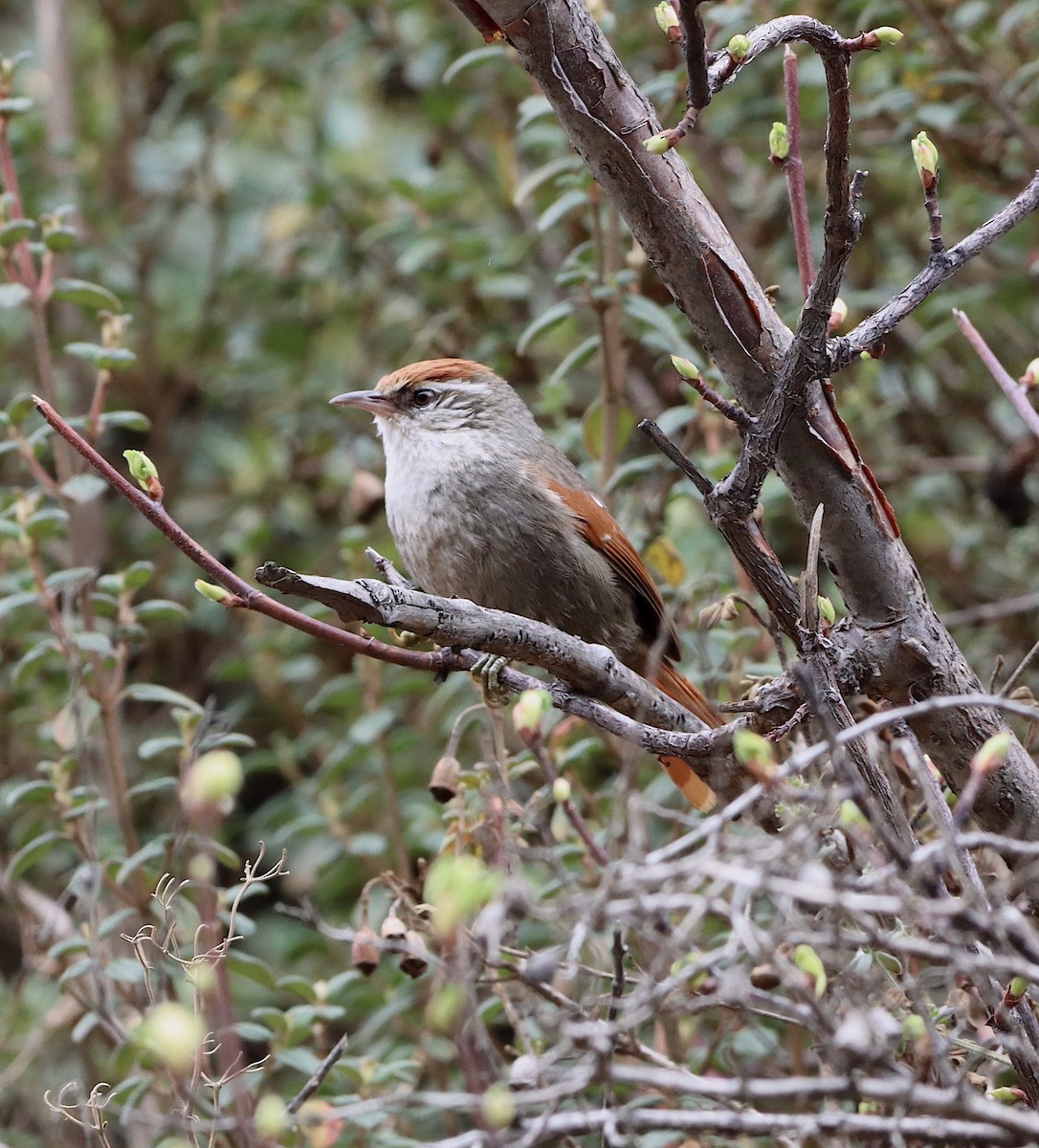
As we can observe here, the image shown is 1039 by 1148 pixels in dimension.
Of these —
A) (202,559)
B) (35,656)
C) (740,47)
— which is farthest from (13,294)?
(740,47)

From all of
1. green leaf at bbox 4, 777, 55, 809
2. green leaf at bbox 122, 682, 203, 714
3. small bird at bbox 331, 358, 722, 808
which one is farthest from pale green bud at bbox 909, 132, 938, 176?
green leaf at bbox 4, 777, 55, 809

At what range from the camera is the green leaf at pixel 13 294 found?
3572mm

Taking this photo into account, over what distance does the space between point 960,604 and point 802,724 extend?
8.24 ft

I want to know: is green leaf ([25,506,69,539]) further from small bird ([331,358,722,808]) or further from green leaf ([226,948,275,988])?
green leaf ([226,948,275,988])

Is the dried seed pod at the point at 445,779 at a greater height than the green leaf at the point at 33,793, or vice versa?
the dried seed pod at the point at 445,779

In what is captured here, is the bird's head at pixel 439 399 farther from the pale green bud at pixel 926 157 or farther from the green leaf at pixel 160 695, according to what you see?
the pale green bud at pixel 926 157

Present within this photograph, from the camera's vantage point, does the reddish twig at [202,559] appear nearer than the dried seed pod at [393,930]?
Yes

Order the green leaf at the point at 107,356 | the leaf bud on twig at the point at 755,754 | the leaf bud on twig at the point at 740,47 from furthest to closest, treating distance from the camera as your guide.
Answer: the green leaf at the point at 107,356
the leaf bud on twig at the point at 740,47
the leaf bud on twig at the point at 755,754

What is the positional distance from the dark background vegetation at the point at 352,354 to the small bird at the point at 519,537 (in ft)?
0.47

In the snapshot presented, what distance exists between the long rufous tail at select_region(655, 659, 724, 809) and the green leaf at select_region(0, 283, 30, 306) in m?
1.92

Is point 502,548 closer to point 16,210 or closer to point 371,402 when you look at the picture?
point 371,402

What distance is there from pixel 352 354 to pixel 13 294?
2.67m

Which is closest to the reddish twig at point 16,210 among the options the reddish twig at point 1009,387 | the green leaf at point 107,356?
the green leaf at point 107,356

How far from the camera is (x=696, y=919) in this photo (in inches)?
61.1
